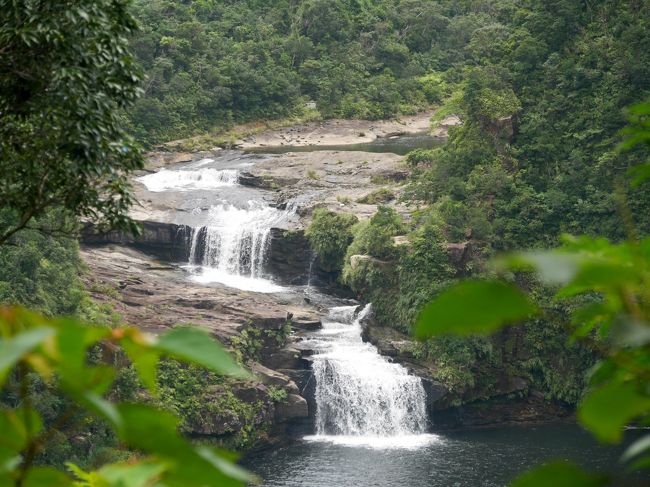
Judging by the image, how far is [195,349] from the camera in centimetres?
89

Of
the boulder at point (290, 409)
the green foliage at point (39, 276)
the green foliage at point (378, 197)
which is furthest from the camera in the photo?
the green foliage at point (378, 197)

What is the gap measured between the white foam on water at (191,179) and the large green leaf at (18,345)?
34981 mm

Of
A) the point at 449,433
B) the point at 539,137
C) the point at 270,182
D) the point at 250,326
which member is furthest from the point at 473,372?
the point at 270,182

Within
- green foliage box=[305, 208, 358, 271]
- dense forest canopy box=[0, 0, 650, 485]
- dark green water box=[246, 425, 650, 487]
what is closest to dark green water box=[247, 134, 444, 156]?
dense forest canopy box=[0, 0, 650, 485]

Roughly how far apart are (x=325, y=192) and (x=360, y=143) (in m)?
12.9

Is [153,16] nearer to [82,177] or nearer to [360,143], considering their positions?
[360,143]

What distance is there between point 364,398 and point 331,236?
6470mm

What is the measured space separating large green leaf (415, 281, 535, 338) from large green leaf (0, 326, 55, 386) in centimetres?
34

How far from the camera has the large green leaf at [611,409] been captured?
931 mm

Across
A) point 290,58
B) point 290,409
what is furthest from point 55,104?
point 290,58

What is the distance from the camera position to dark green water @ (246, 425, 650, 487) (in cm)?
1842

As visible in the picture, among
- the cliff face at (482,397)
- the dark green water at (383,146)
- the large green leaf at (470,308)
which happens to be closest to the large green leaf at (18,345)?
the large green leaf at (470,308)

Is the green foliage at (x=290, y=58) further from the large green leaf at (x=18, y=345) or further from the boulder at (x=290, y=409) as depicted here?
the large green leaf at (x=18, y=345)

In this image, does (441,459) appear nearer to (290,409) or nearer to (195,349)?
(290,409)
